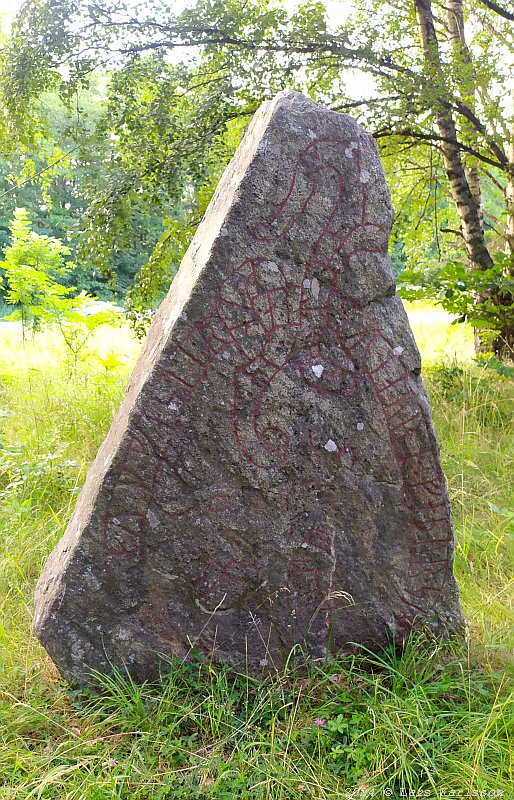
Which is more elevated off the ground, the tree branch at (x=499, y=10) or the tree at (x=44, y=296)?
the tree branch at (x=499, y=10)

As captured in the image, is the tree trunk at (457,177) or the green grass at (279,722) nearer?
the green grass at (279,722)

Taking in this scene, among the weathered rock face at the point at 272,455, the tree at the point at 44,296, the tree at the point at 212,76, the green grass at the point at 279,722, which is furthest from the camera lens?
the tree at the point at 44,296

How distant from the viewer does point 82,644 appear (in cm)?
231

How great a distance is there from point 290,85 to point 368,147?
10.9ft

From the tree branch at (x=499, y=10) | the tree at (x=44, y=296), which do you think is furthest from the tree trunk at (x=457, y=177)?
the tree at (x=44, y=296)

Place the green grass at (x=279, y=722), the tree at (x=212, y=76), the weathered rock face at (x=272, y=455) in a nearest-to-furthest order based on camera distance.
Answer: the green grass at (x=279, y=722) < the weathered rock face at (x=272, y=455) < the tree at (x=212, y=76)

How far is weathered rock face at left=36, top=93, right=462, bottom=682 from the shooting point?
7.36 ft

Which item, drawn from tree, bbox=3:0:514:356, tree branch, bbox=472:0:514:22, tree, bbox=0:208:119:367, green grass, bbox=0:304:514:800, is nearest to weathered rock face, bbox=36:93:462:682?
green grass, bbox=0:304:514:800

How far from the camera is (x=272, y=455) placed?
2328 millimetres

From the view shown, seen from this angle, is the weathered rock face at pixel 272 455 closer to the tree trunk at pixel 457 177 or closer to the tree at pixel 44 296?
the tree trunk at pixel 457 177

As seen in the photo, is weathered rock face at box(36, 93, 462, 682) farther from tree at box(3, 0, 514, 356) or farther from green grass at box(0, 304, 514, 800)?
tree at box(3, 0, 514, 356)

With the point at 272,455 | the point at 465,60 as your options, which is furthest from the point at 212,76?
the point at 272,455

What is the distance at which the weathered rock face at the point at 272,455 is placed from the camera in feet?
7.36

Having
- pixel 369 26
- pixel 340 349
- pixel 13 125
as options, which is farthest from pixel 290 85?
pixel 340 349
